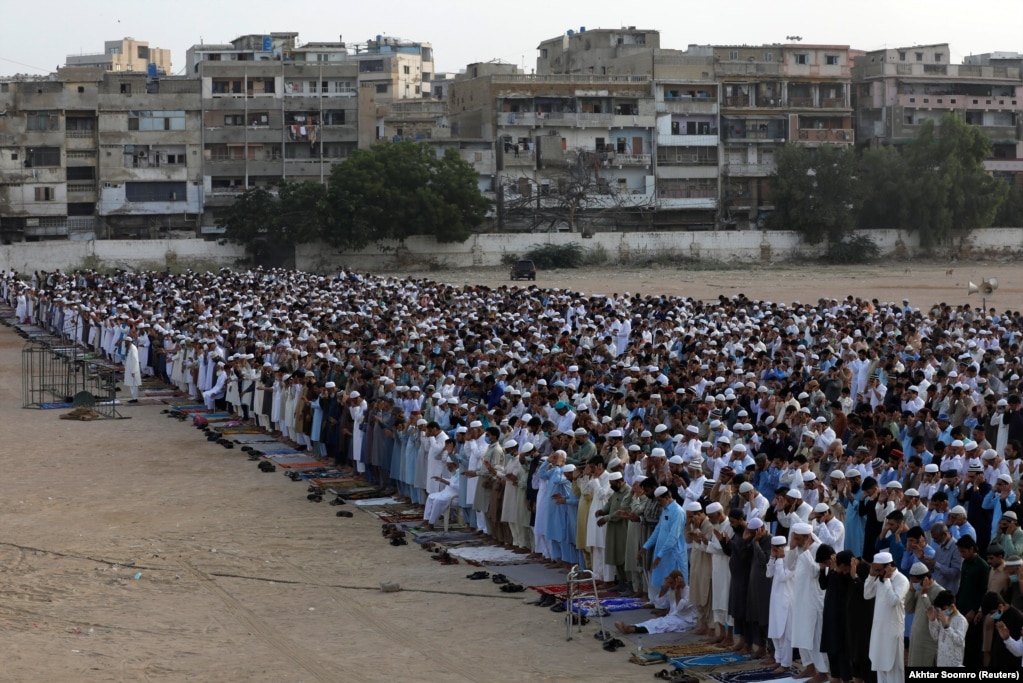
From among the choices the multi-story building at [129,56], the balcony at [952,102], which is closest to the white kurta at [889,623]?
the balcony at [952,102]

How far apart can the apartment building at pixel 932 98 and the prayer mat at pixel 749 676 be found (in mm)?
56712

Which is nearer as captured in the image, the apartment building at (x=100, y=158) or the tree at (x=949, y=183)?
the apartment building at (x=100, y=158)

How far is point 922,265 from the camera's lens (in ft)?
185

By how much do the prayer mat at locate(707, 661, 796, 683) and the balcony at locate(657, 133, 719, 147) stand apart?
172 feet

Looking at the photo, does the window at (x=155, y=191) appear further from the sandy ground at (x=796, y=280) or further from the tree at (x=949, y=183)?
the tree at (x=949, y=183)

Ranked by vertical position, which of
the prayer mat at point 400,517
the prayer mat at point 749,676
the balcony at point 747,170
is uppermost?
the balcony at point 747,170

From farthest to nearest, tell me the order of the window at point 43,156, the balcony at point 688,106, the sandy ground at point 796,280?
the balcony at point 688,106 → the window at point 43,156 → the sandy ground at point 796,280

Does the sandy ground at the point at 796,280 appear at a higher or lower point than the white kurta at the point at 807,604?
higher

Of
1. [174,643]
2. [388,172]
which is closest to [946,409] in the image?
[174,643]

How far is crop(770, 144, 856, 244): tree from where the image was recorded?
56.5m

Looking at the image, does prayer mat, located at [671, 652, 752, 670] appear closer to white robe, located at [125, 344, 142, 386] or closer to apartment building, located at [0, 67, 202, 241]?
white robe, located at [125, 344, 142, 386]

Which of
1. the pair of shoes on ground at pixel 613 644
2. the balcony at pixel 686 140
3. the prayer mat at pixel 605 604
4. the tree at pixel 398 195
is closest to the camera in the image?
the pair of shoes on ground at pixel 613 644

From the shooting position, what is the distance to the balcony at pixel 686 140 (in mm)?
61312

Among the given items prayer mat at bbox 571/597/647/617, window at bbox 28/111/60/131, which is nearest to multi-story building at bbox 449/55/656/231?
window at bbox 28/111/60/131
